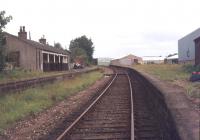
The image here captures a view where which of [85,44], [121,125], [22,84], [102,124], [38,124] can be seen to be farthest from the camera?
[85,44]

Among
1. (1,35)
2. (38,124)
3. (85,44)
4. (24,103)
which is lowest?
(38,124)

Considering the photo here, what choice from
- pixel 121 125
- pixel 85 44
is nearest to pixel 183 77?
pixel 121 125

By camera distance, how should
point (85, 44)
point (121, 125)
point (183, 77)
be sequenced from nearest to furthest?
point (121, 125)
point (183, 77)
point (85, 44)

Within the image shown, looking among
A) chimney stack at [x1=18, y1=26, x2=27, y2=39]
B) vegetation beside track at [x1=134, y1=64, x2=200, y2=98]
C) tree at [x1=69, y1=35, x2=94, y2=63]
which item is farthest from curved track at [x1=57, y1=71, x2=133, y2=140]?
tree at [x1=69, y1=35, x2=94, y2=63]

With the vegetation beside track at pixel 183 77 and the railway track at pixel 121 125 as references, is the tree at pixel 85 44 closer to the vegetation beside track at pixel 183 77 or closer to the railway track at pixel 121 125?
the vegetation beside track at pixel 183 77

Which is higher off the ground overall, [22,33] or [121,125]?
[22,33]

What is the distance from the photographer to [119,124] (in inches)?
471

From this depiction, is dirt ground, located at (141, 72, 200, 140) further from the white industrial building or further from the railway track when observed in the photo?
the white industrial building

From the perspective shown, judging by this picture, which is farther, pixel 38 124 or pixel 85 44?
pixel 85 44

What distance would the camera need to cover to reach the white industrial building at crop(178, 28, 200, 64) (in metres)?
58.6

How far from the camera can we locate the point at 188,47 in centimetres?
6444

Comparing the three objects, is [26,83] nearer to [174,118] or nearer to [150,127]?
[150,127]

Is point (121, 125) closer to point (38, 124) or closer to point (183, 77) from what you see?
point (38, 124)

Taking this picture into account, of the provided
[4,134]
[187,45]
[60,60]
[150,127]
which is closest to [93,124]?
[150,127]
